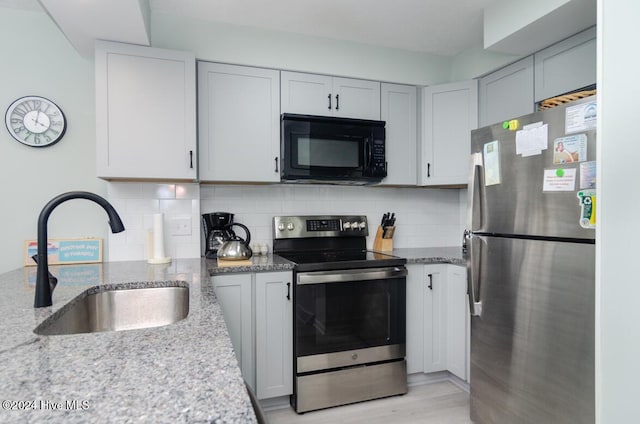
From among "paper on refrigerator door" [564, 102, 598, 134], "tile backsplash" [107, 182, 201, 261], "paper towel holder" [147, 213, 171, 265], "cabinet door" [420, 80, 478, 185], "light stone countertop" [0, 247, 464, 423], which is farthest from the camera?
"cabinet door" [420, 80, 478, 185]

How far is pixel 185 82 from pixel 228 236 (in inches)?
40.2

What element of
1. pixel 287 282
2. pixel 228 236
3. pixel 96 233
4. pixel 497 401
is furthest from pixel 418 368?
pixel 96 233

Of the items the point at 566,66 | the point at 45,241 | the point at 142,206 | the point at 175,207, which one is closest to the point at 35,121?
the point at 142,206

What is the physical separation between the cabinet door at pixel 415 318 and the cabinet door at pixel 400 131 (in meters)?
0.74

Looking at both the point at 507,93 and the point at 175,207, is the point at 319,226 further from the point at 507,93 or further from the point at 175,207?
the point at 507,93

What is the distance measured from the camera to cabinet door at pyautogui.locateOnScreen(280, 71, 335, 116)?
2.57 m

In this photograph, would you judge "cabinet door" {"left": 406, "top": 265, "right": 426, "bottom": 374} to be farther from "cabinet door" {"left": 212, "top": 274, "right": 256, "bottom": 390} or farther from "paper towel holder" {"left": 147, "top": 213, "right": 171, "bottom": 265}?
"paper towel holder" {"left": 147, "top": 213, "right": 171, "bottom": 265}

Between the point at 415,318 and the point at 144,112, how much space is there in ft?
7.08

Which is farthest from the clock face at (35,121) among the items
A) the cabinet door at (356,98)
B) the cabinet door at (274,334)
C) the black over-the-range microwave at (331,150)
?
the cabinet door at (356,98)

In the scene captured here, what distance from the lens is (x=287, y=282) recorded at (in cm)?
226

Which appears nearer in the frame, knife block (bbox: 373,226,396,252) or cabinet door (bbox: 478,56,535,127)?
cabinet door (bbox: 478,56,535,127)

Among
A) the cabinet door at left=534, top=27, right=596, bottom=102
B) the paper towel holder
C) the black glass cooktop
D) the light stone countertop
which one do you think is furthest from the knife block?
the light stone countertop

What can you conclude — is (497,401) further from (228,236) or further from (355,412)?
(228,236)

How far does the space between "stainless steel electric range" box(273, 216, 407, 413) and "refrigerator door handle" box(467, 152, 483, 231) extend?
25.0 inches
